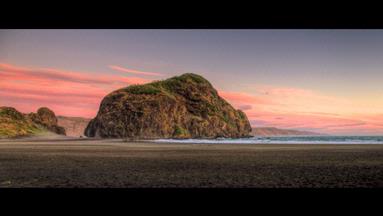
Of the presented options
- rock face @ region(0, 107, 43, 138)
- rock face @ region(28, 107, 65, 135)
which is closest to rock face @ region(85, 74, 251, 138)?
rock face @ region(28, 107, 65, 135)

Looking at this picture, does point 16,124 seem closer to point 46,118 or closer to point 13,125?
point 13,125

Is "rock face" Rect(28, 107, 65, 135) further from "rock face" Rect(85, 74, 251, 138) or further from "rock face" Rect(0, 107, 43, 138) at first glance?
"rock face" Rect(0, 107, 43, 138)

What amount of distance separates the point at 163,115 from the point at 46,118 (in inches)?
1396

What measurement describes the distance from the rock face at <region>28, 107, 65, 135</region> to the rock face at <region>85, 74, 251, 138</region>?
35.5 ft

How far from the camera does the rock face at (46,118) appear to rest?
368 feet

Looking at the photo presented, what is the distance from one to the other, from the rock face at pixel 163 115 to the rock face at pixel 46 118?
35.5 feet

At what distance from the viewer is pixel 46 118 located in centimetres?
11538

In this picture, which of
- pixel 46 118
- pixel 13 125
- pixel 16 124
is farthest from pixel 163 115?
pixel 13 125

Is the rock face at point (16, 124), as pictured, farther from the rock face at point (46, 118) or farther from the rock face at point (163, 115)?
the rock face at point (163, 115)

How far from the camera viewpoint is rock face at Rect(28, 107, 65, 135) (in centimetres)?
11231

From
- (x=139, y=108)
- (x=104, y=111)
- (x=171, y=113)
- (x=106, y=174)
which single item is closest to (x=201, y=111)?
(x=171, y=113)
